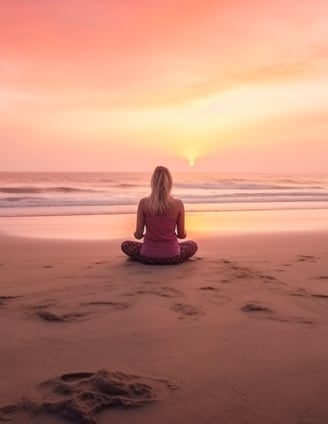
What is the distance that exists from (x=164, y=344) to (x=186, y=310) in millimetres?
833

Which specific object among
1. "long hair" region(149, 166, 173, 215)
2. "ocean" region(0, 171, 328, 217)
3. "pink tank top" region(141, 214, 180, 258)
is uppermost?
"long hair" region(149, 166, 173, 215)

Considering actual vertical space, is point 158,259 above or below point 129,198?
above

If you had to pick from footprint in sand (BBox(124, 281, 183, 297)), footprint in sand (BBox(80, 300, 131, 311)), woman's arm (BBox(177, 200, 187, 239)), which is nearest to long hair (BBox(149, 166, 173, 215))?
woman's arm (BBox(177, 200, 187, 239))

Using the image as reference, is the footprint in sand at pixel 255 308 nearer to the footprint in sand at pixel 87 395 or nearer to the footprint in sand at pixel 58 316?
the footprint in sand at pixel 58 316

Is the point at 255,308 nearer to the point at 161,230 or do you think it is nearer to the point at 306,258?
the point at 161,230

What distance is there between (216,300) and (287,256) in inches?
116

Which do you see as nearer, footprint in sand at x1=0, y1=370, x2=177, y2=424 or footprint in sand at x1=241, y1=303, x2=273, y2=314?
footprint in sand at x1=0, y1=370, x2=177, y2=424

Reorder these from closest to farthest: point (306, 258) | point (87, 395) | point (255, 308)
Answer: point (87, 395)
point (255, 308)
point (306, 258)

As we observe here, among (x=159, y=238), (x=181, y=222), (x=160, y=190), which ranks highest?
(x=160, y=190)

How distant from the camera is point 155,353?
297 centimetres

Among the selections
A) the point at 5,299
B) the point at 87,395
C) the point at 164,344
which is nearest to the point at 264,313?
the point at 164,344

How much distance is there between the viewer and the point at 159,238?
6133 mm

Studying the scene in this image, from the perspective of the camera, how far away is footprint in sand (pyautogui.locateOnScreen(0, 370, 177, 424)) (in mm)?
2207

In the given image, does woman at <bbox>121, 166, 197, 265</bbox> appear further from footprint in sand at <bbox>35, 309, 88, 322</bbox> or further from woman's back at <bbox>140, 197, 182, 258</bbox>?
footprint in sand at <bbox>35, 309, 88, 322</bbox>
